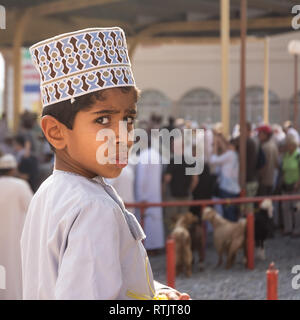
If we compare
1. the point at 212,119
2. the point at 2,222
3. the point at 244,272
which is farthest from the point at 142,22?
the point at 212,119

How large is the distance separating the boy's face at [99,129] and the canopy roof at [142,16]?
31.0ft

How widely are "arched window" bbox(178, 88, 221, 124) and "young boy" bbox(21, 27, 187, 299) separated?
76.3ft

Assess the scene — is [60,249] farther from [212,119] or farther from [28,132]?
[212,119]

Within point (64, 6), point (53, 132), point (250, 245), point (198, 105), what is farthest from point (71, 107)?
point (198, 105)

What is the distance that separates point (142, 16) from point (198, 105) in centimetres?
1196

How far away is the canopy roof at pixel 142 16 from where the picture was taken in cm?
1133

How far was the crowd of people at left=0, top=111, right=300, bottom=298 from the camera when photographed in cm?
688

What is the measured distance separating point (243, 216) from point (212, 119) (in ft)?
59.3

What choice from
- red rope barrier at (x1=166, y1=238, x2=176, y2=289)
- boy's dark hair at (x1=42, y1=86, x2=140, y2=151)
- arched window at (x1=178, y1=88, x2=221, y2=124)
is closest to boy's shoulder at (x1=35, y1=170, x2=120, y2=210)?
boy's dark hair at (x1=42, y1=86, x2=140, y2=151)

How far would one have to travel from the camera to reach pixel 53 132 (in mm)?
1497

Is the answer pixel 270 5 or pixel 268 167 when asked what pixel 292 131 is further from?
pixel 270 5

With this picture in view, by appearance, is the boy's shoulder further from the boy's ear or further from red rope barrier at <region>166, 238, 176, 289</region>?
red rope barrier at <region>166, 238, 176, 289</region>
